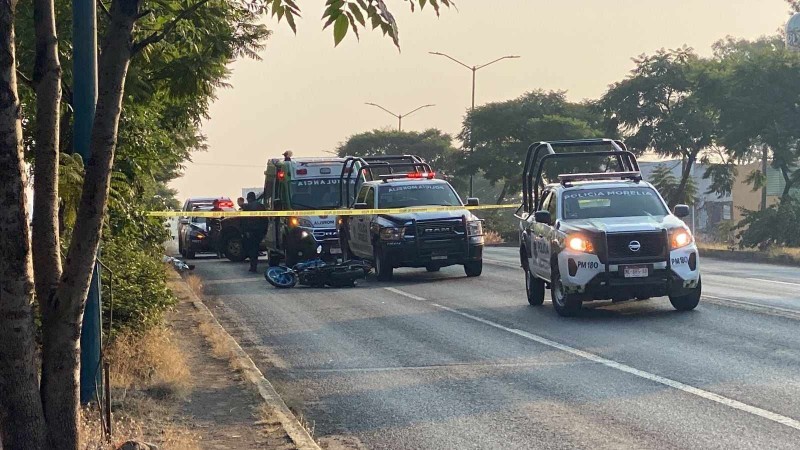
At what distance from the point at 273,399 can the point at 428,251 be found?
45.6 feet

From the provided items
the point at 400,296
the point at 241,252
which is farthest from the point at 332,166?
the point at 400,296

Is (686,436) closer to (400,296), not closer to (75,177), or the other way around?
(75,177)

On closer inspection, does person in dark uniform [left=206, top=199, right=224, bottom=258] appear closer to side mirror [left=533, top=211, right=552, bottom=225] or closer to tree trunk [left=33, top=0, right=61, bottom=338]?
side mirror [left=533, top=211, right=552, bottom=225]

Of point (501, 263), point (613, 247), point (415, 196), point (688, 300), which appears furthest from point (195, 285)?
point (688, 300)

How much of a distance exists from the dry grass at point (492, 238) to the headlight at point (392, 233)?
95.3 ft

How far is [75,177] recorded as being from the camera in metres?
8.27

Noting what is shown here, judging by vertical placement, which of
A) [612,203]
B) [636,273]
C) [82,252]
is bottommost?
[636,273]

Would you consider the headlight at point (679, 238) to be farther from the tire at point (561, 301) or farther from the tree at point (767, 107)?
the tree at point (767, 107)

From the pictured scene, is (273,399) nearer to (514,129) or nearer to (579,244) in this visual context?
(579,244)

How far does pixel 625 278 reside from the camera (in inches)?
650

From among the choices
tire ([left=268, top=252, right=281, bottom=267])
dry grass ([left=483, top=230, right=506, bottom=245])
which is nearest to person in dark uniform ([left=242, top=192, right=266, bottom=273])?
tire ([left=268, top=252, right=281, bottom=267])

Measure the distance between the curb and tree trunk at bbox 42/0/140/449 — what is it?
2452mm

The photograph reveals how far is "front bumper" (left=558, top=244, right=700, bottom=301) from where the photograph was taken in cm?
1653

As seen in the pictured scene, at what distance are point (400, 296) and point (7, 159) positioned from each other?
616 inches
